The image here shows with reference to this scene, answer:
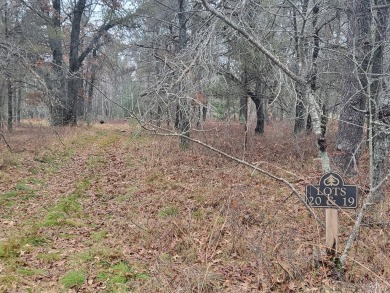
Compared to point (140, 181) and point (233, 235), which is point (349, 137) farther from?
point (140, 181)

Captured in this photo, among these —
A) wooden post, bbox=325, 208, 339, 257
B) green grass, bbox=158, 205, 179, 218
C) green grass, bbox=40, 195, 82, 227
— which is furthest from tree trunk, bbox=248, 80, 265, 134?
wooden post, bbox=325, 208, 339, 257

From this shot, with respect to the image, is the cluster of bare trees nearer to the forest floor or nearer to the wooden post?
the wooden post

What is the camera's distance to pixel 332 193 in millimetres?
3684

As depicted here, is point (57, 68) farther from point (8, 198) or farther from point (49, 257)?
point (49, 257)

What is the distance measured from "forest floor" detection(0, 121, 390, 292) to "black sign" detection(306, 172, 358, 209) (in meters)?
0.35

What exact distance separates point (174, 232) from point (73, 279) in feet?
5.38

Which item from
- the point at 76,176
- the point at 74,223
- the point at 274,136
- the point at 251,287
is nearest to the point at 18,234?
the point at 74,223

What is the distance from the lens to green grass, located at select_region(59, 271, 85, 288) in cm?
400

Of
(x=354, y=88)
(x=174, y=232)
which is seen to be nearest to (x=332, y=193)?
(x=174, y=232)

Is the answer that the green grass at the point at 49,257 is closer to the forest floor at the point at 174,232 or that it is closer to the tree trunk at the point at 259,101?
→ the forest floor at the point at 174,232

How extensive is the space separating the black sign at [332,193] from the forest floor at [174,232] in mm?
347

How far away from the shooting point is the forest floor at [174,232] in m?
3.90

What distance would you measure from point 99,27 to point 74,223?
53.8 feet

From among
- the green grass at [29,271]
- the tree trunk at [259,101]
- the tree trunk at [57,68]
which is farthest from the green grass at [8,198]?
the tree trunk at [57,68]
